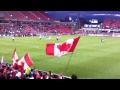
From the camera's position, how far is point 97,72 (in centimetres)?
1075

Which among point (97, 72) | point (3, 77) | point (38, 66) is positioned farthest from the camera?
point (38, 66)
